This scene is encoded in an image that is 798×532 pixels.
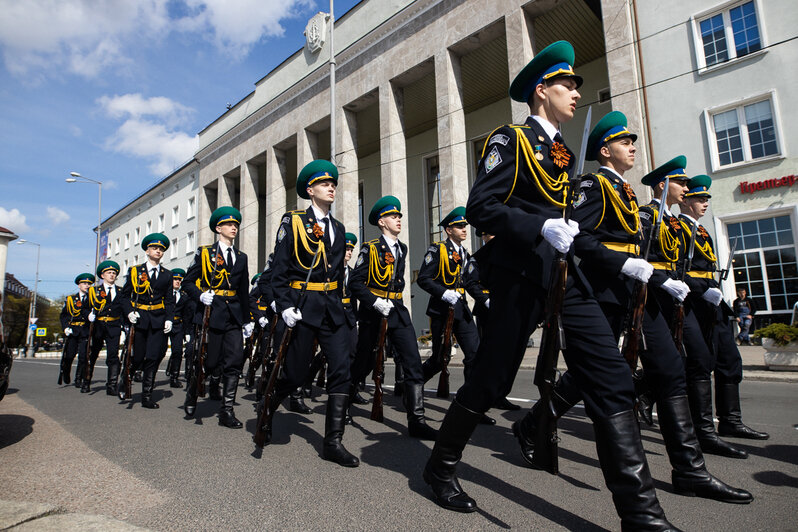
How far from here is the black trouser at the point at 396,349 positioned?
4836 millimetres

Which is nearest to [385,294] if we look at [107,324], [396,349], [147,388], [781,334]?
[396,349]

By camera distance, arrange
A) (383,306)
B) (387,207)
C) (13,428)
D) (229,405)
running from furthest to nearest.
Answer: (387,207)
(229,405)
(13,428)
(383,306)

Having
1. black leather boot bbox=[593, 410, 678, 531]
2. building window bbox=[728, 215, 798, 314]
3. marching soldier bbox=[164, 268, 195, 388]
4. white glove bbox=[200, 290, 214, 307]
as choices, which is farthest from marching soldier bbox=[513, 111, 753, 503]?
building window bbox=[728, 215, 798, 314]

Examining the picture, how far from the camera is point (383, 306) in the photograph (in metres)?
5.04

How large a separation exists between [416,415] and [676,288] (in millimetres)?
2330

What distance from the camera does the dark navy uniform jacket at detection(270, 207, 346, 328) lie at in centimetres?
412

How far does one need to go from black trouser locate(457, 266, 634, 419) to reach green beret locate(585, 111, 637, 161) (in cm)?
159

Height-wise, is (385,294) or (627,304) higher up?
(385,294)

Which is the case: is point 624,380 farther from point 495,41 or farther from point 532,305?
point 495,41

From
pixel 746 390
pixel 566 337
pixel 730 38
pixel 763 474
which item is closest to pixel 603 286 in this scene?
pixel 566 337

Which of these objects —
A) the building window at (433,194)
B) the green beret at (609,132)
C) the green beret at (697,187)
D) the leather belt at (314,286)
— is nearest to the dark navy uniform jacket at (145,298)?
the leather belt at (314,286)

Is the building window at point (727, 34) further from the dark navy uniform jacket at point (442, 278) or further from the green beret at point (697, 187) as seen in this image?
the dark navy uniform jacket at point (442, 278)

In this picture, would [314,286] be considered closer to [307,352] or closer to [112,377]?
[307,352]

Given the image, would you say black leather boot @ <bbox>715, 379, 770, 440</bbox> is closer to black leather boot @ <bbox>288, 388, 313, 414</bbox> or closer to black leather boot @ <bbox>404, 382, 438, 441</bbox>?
black leather boot @ <bbox>404, 382, 438, 441</bbox>
